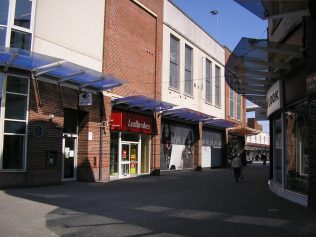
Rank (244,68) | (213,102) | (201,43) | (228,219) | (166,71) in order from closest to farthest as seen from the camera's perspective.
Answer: (228,219)
(244,68)
(166,71)
(201,43)
(213,102)

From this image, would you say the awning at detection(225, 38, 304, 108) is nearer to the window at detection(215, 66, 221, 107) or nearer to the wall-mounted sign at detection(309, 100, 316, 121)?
the wall-mounted sign at detection(309, 100, 316, 121)

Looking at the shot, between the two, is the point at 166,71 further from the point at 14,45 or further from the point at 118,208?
the point at 118,208

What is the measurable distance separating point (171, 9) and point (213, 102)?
Result: 10.9 meters

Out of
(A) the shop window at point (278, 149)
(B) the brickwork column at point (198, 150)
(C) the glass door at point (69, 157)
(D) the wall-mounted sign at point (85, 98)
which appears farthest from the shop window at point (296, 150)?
(B) the brickwork column at point (198, 150)

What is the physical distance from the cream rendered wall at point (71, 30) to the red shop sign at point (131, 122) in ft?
9.04

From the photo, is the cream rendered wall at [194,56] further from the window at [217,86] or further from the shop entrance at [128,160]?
the shop entrance at [128,160]

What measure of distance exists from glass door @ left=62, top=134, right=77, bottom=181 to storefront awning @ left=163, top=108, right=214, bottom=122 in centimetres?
857

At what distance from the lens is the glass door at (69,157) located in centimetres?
2000

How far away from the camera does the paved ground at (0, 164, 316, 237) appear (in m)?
8.57

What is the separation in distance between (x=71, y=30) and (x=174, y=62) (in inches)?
465

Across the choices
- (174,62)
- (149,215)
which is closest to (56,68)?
(149,215)

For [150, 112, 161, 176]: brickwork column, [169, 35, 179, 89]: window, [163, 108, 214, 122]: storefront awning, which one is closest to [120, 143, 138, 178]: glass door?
[150, 112, 161, 176]: brickwork column

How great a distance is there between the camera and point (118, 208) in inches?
457

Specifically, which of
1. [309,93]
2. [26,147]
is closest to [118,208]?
[309,93]
